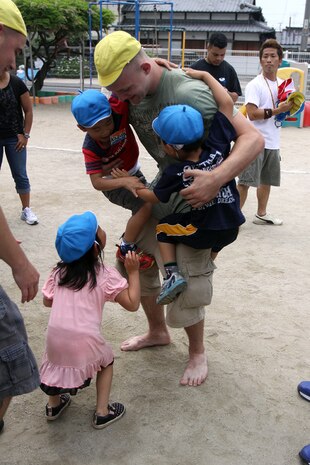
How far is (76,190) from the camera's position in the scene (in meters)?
6.13

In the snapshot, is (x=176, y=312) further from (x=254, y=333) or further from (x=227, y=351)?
(x=254, y=333)

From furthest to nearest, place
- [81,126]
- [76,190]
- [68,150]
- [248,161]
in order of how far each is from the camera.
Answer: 1. [68,150]
2. [76,190]
3. [81,126]
4. [248,161]

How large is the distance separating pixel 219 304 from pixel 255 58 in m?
15.8

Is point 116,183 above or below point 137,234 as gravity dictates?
above

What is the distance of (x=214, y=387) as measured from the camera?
100 inches

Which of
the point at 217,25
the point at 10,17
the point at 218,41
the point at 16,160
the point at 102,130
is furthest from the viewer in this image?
the point at 217,25

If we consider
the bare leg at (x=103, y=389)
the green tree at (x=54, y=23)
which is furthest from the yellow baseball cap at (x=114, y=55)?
the green tree at (x=54, y=23)

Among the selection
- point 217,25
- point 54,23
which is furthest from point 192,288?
point 217,25

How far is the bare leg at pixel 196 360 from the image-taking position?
255 cm

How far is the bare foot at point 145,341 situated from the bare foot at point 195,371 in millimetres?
292

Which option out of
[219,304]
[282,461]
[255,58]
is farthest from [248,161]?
[255,58]

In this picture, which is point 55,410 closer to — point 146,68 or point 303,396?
point 303,396

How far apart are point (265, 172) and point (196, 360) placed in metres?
2.92

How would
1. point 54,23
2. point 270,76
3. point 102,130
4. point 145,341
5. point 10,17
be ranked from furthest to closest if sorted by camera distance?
point 54,23
point 270,76
point 145,341
point 102,130
point 10,17
